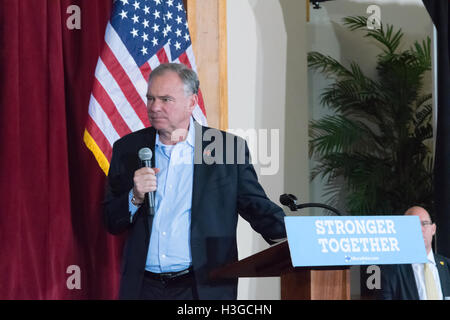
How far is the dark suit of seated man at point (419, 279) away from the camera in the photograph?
405 centimetres

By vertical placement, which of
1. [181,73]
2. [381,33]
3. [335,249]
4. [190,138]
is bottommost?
[335,249]

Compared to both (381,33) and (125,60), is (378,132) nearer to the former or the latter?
(381,33)

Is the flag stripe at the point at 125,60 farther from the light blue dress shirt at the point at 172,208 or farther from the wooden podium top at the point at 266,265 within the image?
the wooden podium top at the point at 266,265

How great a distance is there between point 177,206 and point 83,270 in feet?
2.68

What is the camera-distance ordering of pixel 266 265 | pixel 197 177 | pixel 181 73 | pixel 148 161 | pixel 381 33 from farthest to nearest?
pixel 381 33 < pixel 181 73 < pixel 197 177 < pixel 148 161 < pixel 266 265

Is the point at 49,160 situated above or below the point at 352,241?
above

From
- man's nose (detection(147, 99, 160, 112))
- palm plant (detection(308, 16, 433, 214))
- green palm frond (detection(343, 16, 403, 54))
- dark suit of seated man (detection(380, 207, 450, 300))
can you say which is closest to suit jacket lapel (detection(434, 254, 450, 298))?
dark suit of seated man (detection(380, 207, 450, 300))

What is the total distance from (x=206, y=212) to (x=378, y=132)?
4.05 m

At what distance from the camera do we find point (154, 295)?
2.84m

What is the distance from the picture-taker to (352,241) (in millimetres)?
2100

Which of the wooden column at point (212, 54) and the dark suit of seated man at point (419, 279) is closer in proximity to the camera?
the dark suit of seated man at point (419, 279)

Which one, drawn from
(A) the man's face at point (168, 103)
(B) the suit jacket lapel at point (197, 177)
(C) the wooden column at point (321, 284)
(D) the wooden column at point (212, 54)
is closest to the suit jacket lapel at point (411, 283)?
(D) the wooden column at point (212, 54)

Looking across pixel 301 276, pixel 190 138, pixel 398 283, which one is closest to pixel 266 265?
pixel 301 276

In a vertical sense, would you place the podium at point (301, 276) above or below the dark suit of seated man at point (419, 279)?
above
